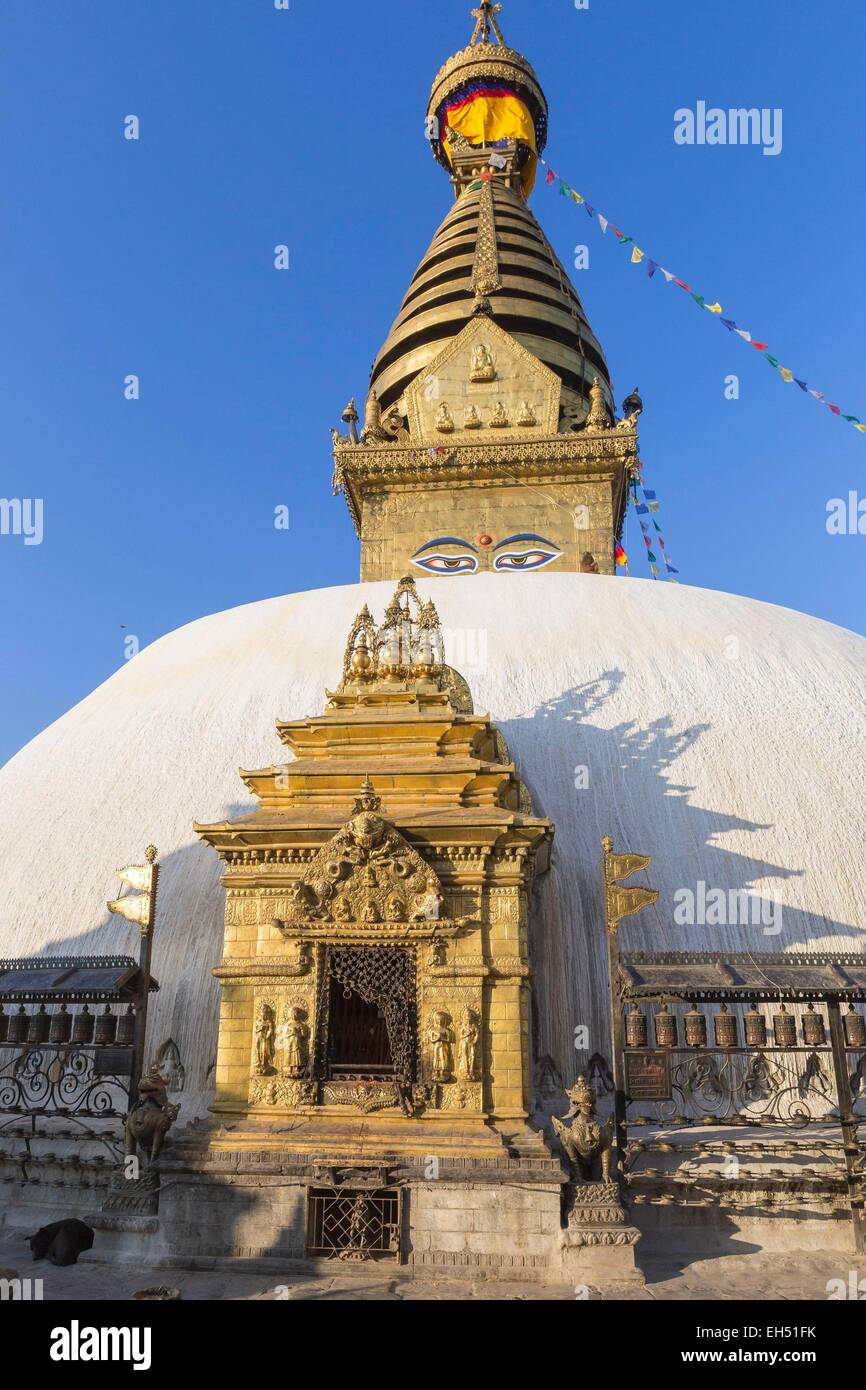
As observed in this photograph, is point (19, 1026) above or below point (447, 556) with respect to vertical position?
below

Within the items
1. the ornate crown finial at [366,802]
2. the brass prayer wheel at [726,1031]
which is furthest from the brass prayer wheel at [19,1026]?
the brass prayer wheel at [726,1031]

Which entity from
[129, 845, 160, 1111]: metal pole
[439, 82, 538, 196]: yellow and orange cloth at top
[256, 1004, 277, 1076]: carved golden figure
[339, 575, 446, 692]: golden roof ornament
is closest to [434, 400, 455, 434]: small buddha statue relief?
[339, 575, 446, 692]: golden roof ornament

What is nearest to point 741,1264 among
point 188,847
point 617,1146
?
point 617,1146

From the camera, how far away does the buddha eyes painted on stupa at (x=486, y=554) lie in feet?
66.1

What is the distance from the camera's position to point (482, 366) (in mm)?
21844

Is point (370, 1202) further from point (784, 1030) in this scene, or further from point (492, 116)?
point (492, 116)

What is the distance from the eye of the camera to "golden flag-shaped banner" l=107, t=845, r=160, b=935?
8531 mm

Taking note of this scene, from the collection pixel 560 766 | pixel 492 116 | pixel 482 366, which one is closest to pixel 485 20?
pixel 492 116

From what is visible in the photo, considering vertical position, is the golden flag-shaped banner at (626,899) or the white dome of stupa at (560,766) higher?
the white dome of stupa at (560,766)

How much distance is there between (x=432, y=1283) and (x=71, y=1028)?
4019mm

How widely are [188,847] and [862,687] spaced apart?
370 inches

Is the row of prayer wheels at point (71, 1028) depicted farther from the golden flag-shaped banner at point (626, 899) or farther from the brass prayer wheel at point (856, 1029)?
the brass prayer wheel at point (856, 1029)

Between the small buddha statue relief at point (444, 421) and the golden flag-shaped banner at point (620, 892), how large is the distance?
1520 cm

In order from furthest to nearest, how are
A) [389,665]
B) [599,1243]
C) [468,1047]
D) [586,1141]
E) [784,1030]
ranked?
[389,665] → [784,1030] → [468,1047] → [586,1141] → [599,1243]
